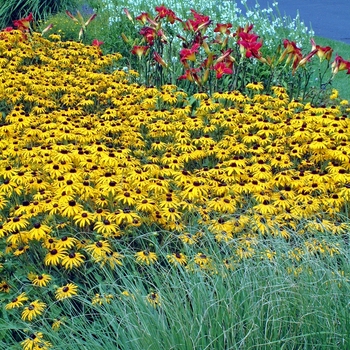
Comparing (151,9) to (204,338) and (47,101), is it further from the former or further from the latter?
(204,338)

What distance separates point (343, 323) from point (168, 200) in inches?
58.8

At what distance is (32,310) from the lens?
10.9 feet

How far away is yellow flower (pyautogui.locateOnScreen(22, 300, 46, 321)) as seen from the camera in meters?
3.29

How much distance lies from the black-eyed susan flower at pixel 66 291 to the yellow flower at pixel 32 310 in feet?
0.31

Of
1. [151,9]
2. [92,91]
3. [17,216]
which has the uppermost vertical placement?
[151,9]

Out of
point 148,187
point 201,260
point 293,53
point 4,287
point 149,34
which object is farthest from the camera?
point 149,34

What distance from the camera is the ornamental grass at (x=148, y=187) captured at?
3.55 meters

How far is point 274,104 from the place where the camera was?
574cm

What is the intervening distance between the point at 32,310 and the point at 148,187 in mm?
1211

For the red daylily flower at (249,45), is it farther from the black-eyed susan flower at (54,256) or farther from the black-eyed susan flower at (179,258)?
the black-eyed susan flower at (54,256)

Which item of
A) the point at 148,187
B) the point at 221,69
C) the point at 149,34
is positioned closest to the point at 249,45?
the point at 221,69

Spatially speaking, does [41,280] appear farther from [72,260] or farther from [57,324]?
[57,324]

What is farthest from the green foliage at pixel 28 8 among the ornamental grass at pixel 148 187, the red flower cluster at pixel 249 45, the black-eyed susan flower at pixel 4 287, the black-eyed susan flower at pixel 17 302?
the black-eyed susan flower at pixel 17 302

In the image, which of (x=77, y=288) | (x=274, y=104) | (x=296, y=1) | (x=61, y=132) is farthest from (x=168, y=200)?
(x=296, y=1)
